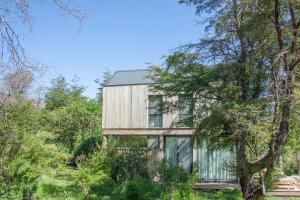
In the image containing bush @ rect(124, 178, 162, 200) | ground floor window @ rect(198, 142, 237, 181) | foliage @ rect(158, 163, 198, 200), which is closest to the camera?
foliage @ rect(158, 163, 198, 200)

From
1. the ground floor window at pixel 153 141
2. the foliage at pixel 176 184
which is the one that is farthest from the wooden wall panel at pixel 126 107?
the foliage at pixel 176 184

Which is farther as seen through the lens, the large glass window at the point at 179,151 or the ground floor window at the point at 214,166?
the large glass window at the point at 179,151

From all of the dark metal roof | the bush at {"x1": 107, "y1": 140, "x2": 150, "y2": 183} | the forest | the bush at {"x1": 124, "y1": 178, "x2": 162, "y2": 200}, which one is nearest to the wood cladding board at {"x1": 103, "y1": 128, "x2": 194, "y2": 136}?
the dark metal roof

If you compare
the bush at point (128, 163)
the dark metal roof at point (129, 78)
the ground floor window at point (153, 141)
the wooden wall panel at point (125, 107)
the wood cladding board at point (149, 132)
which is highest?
the dark metal roof at point (129, 78)

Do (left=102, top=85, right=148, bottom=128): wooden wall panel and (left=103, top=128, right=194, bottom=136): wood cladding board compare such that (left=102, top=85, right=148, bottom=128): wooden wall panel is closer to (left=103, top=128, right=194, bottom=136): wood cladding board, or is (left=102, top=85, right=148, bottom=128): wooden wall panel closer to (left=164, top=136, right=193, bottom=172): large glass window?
(left=103, top=128, right=194, bottom=136): wood cladding board

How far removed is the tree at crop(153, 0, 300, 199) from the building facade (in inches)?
330

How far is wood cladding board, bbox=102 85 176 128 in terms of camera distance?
2477cm

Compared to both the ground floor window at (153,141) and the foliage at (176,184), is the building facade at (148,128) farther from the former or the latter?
the foliage at (176,184)

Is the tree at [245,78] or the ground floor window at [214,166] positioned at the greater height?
the tree at [245,78]

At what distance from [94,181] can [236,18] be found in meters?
6.88

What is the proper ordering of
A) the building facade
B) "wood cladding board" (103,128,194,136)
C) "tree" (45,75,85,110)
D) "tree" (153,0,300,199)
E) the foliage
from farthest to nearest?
"tree" (45,75,85,110) → "wood cladding board" (103,128,194,136) → the building facade → the foliage → "tree" (153,0,300,199)

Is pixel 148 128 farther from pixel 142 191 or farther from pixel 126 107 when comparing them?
pixel 142 191

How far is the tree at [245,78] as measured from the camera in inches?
441

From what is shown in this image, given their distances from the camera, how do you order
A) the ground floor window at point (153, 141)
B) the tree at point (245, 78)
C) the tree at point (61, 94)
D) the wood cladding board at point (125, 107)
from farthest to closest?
1. the tree at point (61, 94)
2. the wood cladding board at point (125, 107)
3. the ground floor window at point (153, 141)
4. the tree at point (245, 78)
